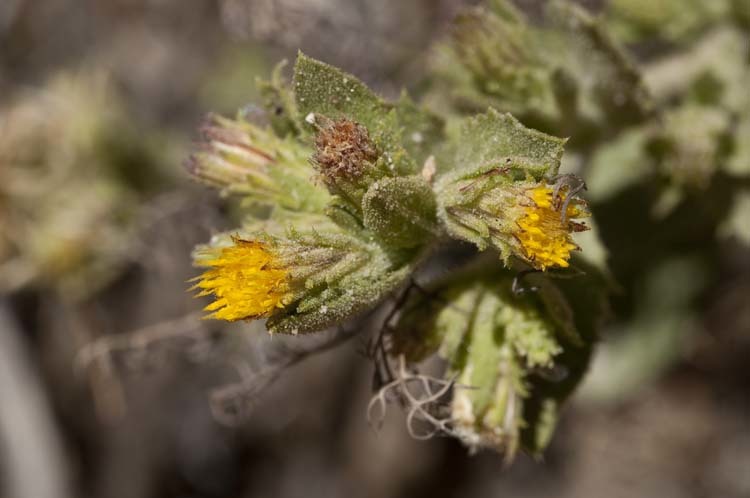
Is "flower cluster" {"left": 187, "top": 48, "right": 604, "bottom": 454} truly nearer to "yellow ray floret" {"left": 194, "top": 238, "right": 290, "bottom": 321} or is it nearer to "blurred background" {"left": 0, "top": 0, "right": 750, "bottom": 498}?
"yellow ray floret" {"left": 194, "top": 238, "right": 290, "bottom": 321}

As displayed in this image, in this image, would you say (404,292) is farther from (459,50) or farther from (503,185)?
(459,50)

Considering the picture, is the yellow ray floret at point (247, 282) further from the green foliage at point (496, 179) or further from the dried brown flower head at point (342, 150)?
the dried brown flower head at point (342, 150)

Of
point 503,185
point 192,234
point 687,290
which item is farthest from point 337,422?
point 503,185

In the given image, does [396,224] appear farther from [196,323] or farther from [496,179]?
[196,323]

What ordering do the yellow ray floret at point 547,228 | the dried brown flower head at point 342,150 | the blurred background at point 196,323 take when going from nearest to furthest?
1. the yellow ray floret at point 547,228
2. the dried brown flower head at point 342,150
3. the blurred background at point 196,323

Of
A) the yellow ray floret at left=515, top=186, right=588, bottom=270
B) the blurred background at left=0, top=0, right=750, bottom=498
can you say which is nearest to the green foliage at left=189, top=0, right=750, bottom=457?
the yellow ray floret at left=515, top=186, right=588, bottom=270

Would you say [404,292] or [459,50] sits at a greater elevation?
[459,50]

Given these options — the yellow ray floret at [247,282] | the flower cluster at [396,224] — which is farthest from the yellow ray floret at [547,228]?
the yellow ray floret at [247,282]
